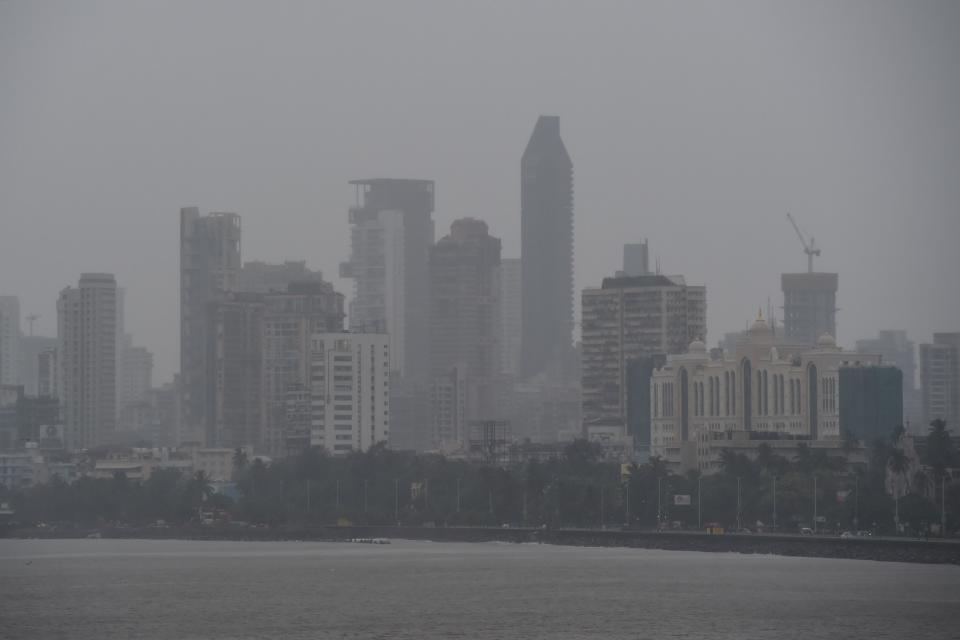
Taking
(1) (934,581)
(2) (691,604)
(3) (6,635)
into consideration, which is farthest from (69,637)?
(1) (934,581)

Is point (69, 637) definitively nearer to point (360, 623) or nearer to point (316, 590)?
point (360, 623)

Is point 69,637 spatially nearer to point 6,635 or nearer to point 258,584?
point 6,635

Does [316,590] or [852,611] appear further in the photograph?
[316,590]

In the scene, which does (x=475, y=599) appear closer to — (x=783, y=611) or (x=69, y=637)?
(x=783, y=611)

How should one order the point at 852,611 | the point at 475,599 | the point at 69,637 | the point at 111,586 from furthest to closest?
the point at 111,586 < the point at 475,599 < the point at 852,611 < the point at 69,637

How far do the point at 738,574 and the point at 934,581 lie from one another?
22279 mm

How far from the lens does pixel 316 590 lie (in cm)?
18538

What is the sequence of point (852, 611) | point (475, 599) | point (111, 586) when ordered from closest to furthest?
point (852, 611) < point (475, 599) < point (111, 586)

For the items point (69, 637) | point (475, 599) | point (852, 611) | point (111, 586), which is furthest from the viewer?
point (111, 586)

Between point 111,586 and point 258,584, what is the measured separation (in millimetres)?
10875

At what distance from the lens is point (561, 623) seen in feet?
513

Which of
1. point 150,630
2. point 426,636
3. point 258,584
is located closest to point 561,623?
point 426,636

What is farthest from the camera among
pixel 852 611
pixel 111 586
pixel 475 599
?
pixel 111 586

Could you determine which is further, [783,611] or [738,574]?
[738,574]
